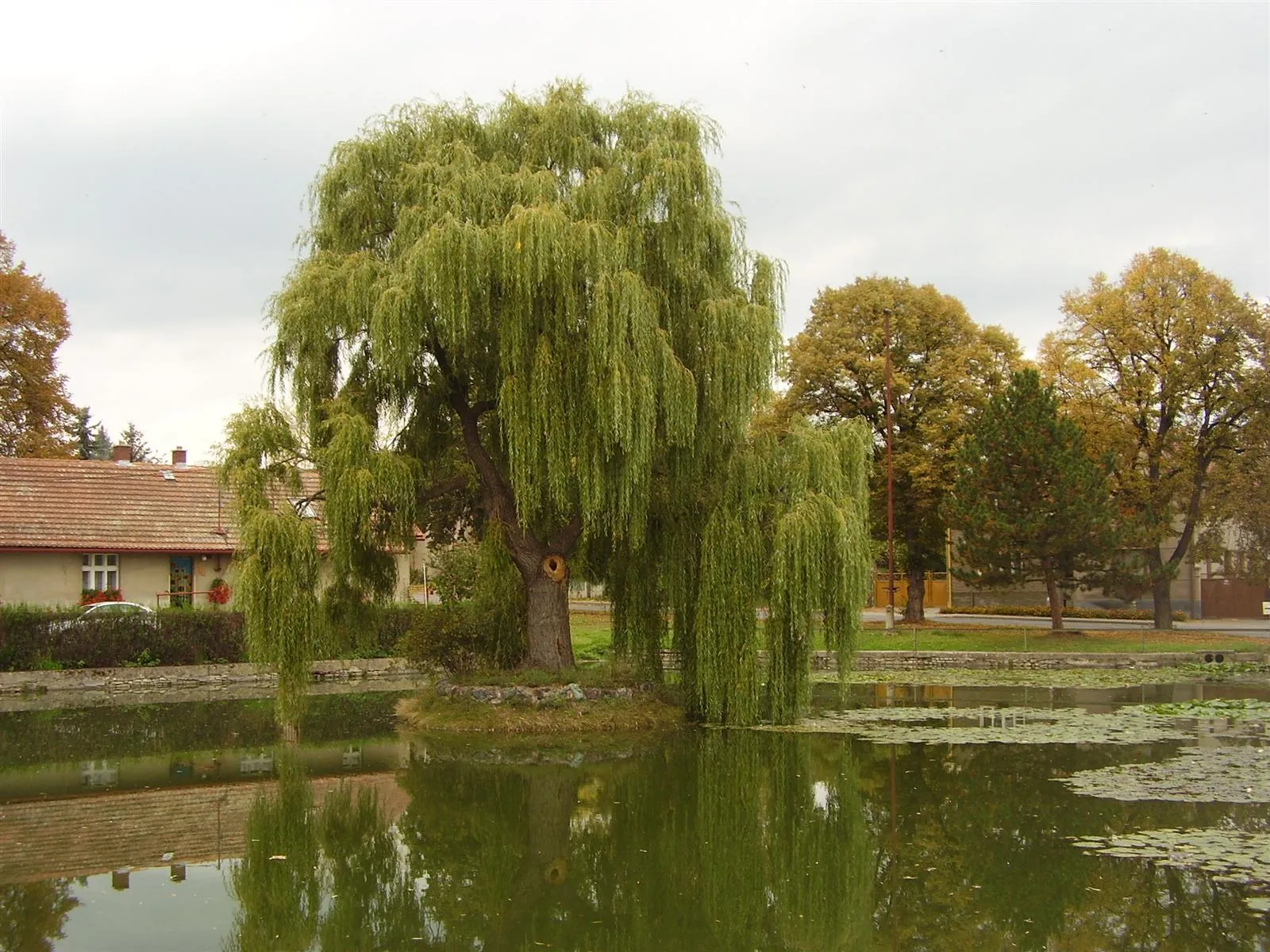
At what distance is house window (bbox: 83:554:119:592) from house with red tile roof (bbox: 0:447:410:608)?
0.02 m

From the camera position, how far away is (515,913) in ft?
30.0

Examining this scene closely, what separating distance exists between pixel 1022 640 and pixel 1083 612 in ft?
34.9

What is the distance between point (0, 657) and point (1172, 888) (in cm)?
2483

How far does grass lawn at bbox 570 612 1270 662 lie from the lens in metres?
30.9

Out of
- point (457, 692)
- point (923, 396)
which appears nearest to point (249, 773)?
point (457, 692)

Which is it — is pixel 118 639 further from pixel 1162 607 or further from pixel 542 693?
pixel 1162 607

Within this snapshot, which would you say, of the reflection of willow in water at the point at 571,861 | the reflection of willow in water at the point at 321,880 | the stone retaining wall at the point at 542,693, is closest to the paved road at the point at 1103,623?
the stone retaining wall at the point at 542,693

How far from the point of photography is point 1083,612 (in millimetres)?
42125

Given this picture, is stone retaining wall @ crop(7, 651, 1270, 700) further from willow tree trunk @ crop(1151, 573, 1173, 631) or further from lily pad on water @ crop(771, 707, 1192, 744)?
lily pad on water @ crop(771, 707, 1192, 744)

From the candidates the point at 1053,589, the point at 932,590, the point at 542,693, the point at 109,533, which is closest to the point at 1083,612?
the point at 932,590

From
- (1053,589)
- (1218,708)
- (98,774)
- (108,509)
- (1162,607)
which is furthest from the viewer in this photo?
(1162,607)

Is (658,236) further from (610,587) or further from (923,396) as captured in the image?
(923,396)

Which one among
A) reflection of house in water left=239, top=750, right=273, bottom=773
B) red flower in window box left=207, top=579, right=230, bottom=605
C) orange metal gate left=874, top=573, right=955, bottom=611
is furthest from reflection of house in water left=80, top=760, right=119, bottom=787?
orange metal gate left=874, top=573, right=955, bottom=611

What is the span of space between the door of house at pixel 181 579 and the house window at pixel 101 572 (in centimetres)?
143
